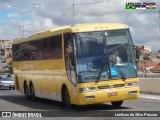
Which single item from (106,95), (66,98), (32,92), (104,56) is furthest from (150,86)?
(106,95)

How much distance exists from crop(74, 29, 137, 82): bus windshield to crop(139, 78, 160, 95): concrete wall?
9521mm

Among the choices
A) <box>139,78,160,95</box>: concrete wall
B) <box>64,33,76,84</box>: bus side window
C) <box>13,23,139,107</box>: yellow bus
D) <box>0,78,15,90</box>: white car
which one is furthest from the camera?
<box>0,78,15,90</box>: white car

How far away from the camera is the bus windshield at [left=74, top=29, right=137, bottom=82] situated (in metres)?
16.7

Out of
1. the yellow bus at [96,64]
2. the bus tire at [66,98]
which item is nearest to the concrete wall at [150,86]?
the yellow bus at [96,64]

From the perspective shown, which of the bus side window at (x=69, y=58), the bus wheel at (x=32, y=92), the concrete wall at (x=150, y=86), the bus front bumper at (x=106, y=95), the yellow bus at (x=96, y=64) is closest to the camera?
the bus front bumper at (x=106, y=95)

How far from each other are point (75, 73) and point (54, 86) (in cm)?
342

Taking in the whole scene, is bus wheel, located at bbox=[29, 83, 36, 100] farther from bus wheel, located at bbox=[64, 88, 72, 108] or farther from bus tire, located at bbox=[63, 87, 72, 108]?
bus wheel, located at bbox=[64, 88, 72, 108]

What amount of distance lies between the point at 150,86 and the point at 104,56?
37.8ft

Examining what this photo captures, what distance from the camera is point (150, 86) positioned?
2784 centimetres

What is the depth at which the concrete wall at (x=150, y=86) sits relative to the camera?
2667 cm

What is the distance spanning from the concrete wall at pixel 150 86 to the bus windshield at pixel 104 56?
9521 millimetres

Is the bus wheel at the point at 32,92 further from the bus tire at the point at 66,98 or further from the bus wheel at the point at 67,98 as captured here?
the bus wheel at the point at 67,98

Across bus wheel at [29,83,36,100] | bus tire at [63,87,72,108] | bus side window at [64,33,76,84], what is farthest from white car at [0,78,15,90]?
bus side window at [64,33,76,84]

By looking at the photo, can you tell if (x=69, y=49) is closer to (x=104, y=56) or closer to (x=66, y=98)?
(x=104, y=56)
